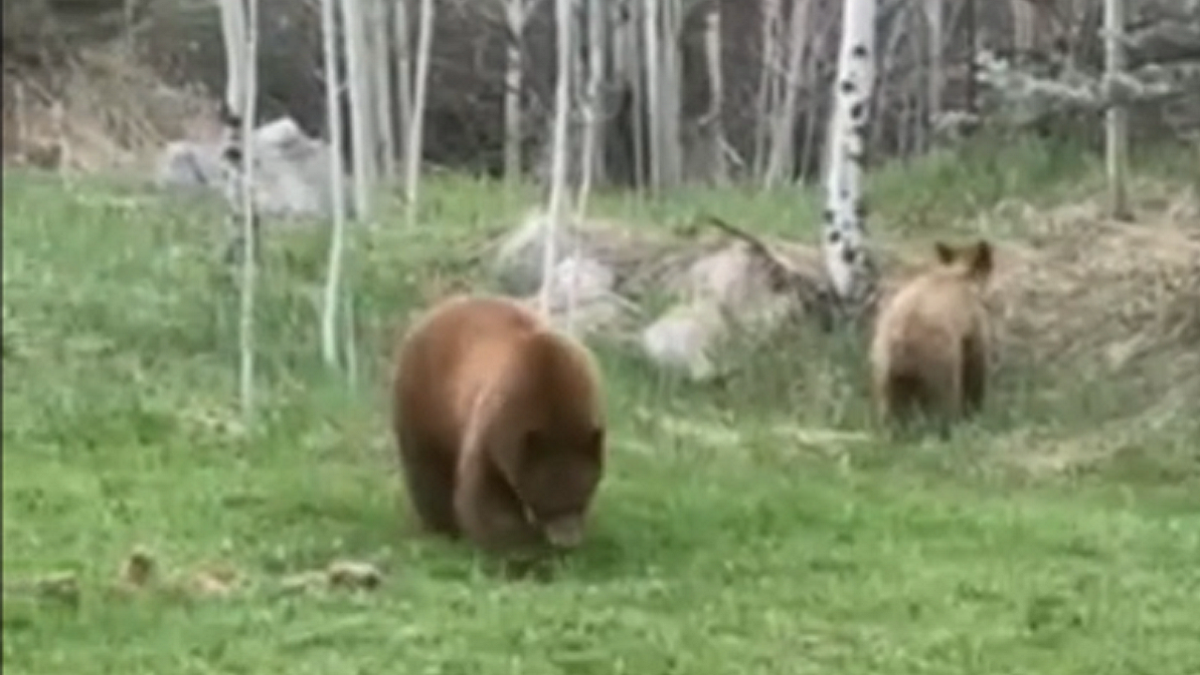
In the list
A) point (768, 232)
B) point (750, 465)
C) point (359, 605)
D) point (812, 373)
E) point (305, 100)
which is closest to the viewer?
point (359, 605)

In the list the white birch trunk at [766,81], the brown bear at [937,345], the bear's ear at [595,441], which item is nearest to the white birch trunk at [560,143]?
the brown bear at [937,345]

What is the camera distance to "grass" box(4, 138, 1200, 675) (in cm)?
801

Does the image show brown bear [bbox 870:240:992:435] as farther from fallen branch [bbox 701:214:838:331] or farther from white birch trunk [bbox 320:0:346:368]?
white birch trunk [bbox 320:0:346:368]

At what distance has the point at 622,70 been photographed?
88.7 feet

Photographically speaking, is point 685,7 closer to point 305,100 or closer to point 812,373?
point 305,100

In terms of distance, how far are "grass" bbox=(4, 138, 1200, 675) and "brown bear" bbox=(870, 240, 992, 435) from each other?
0.26 metres

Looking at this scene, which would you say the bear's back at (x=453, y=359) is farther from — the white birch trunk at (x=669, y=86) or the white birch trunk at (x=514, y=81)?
the white birch trunk at (x=669, y=86)

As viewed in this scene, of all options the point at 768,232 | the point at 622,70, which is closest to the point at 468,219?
the point at 768,232

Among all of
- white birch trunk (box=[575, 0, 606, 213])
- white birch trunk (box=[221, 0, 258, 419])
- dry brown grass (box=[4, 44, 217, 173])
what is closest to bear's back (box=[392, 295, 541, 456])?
dry brown grass (box=[4, 44, 217, 173])

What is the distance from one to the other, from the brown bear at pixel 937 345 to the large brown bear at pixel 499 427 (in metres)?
4.47

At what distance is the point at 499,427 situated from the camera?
898cm

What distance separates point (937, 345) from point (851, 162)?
242cm

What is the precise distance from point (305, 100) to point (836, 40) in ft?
19.8

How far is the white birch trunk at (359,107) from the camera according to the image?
1616 cm
